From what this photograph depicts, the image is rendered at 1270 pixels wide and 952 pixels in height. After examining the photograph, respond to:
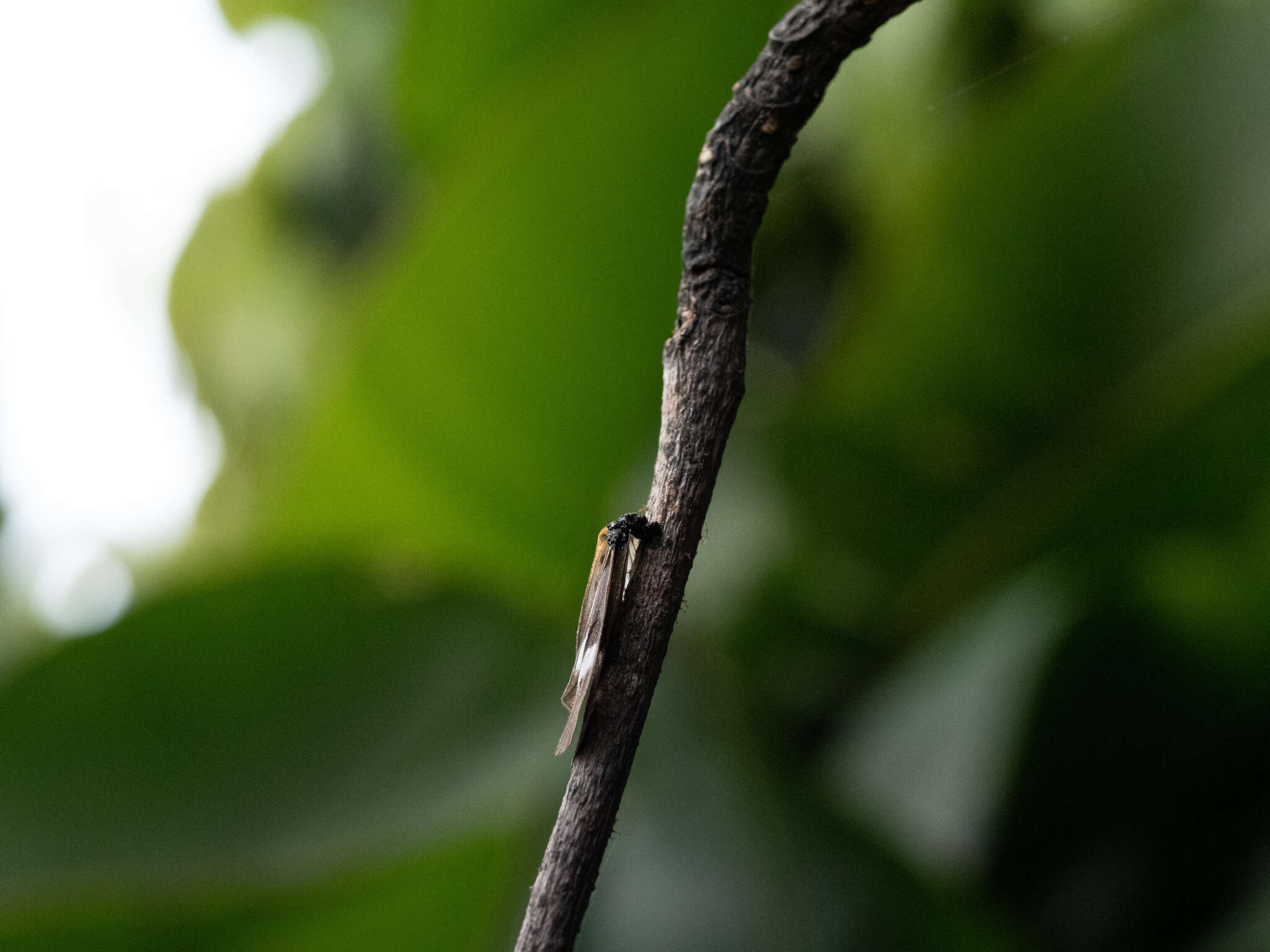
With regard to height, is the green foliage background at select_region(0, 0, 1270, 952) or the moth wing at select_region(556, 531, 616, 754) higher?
the green foliage background at select_region(0, 0, 1270, 952)

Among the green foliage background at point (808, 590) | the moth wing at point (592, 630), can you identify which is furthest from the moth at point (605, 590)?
the green foliage background at point (808, 590)

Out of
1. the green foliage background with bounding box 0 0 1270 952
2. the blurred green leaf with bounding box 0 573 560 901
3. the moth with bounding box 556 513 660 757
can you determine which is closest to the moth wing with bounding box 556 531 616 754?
the moth with bounding box 556 513 660 757

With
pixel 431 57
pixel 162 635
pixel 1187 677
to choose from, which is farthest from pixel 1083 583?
pixel 431 57

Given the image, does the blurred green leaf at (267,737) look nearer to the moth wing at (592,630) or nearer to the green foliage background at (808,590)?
the green foliage background at (808,590)

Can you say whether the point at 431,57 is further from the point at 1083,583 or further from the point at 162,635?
the point at 1083,583

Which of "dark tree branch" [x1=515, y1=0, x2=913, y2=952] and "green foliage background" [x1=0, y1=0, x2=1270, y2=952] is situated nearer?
"dark tree branch" [x1=515, y1=0, x2=913, y2=952]

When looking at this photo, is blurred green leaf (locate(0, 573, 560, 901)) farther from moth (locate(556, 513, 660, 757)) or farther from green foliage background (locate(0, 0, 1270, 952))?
moth (locate(556, 513, 660, 757))

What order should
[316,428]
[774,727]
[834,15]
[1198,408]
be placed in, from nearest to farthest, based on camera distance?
[834,15] → [1198,408] → [774,727] → [316,428]
